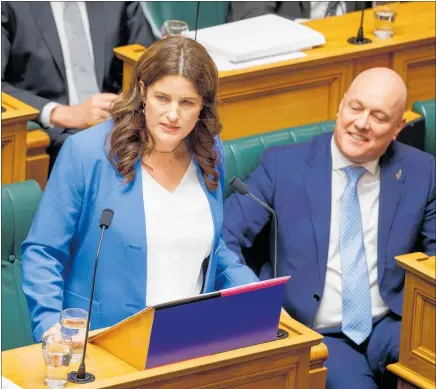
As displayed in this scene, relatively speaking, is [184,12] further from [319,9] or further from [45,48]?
[45,48]

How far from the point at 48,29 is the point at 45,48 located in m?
0.06

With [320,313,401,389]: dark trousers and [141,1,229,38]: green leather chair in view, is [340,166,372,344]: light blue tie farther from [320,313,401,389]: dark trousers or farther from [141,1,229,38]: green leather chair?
[141,1,229,38]: green leather chair

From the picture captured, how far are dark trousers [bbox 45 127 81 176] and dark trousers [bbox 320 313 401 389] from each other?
118 centimetres

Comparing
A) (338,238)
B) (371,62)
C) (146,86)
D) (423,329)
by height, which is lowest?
(423,329)

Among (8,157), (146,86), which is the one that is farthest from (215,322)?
(8,157)

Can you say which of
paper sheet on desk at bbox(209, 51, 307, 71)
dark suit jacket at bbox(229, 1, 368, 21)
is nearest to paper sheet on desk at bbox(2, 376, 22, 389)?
paper sheet on desk at bbox(209, 51, 307, 71)

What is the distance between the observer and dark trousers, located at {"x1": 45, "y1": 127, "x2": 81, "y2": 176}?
4.03 m

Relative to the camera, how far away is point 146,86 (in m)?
2.61

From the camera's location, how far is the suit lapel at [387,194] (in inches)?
131

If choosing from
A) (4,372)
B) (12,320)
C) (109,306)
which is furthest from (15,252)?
(4,372)

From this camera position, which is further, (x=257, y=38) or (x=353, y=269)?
(x=257, y=38)

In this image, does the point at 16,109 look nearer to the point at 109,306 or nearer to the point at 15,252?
the point at 15,252

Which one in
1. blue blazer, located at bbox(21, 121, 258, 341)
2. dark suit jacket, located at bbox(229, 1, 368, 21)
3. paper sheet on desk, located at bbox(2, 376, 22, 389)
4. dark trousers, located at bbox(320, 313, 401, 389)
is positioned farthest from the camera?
dark suit jacket, located at bbox(229, 1, 368, 21)

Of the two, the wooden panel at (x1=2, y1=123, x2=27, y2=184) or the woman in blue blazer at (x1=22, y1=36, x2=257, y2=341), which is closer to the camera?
the woman in blue blazer at (x1=22, y1=36, x2=257, y2=341)
